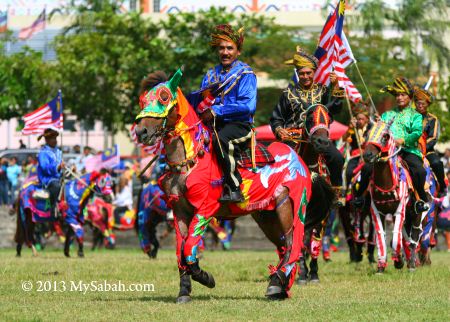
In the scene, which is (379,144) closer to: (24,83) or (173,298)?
(173,298)

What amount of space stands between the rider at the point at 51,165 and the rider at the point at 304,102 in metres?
8.49

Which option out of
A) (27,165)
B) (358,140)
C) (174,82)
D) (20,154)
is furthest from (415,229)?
(20,154)

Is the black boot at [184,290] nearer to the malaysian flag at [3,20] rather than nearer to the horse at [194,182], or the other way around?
the horse at [194,182]

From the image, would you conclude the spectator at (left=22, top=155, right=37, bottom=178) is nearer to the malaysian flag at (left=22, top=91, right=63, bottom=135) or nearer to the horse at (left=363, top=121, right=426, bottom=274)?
the malaysian flag at (left=22, top=91, right=63, bottom=135)

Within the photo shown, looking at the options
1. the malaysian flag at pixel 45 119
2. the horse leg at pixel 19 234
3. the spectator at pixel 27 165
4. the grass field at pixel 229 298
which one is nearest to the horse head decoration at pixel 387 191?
the grass field at pixel 229 298

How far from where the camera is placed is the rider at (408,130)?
1667cm

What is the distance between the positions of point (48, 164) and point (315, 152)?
9530 millimetres

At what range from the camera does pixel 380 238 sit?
15938mm

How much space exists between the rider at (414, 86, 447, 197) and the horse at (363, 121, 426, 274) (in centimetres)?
215

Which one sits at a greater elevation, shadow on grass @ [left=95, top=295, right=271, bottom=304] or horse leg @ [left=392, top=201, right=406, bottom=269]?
shadow on grass @ [left=95, top=295, right=271, bottom=304]

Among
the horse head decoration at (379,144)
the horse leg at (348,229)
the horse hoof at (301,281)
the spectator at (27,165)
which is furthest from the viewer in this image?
the spectator at (27,165)

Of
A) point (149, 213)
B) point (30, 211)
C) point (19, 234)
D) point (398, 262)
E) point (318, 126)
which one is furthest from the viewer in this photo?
point (19, 234)

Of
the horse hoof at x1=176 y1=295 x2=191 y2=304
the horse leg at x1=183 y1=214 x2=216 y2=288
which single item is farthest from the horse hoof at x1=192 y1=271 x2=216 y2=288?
the horse hoof at x1=176 y1=295 x2=191 y2=304

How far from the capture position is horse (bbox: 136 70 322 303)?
445 inches
